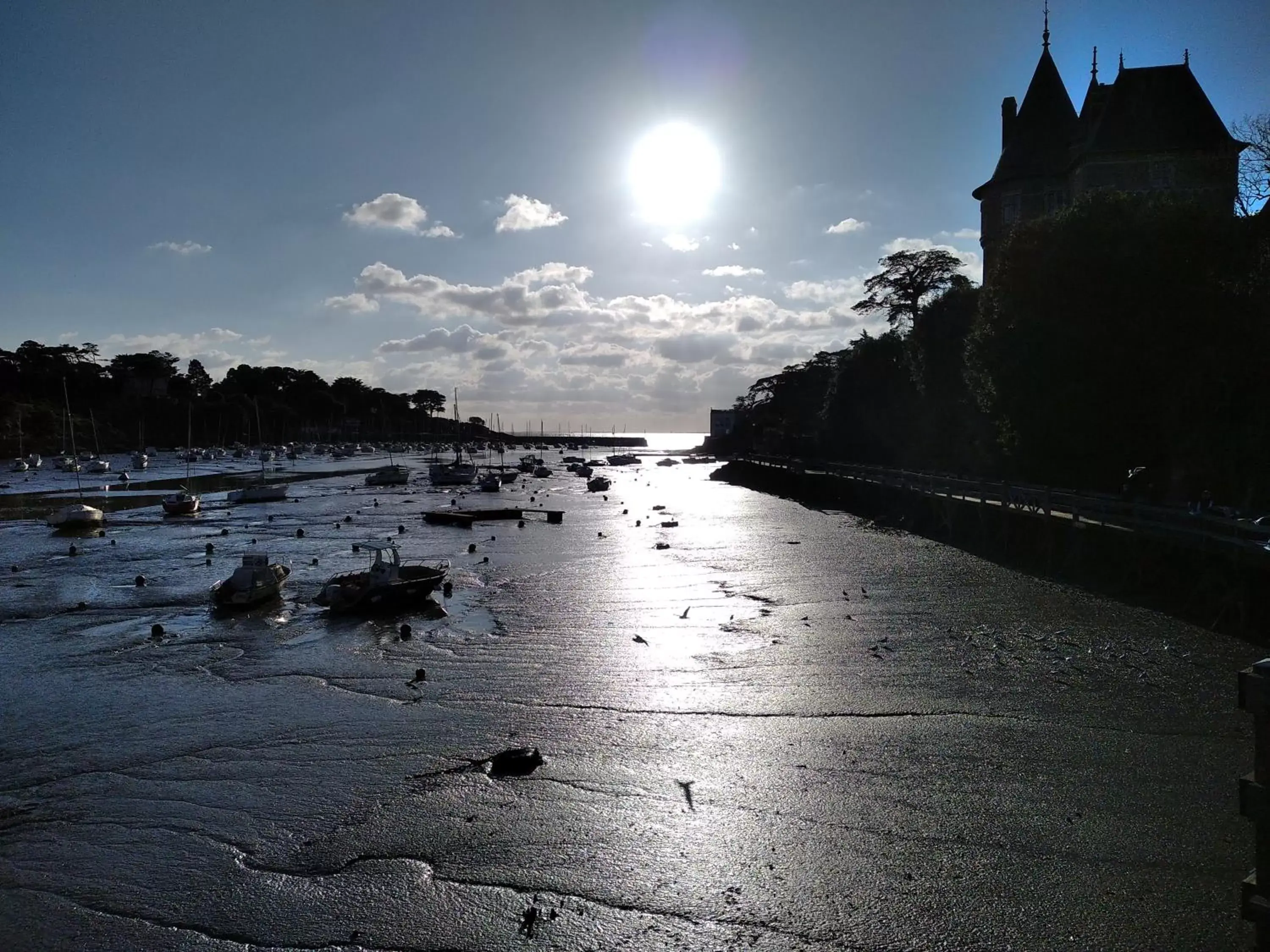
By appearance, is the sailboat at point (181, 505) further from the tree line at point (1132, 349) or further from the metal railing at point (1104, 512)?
the tree line at point (1132, 349)

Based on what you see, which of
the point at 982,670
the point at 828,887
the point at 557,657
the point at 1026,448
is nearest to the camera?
the point at 828,887

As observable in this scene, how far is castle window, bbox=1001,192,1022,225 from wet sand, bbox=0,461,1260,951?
128 feet

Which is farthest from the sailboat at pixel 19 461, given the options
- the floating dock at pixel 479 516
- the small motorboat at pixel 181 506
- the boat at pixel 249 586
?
the boat at pixel 249 586

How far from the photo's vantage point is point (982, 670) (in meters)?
18.0

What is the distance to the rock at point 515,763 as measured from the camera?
12656 millimetres

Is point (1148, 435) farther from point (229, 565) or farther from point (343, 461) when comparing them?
point (343, 461)

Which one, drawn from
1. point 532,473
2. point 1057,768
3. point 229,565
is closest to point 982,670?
point 1057,768

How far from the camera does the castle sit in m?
48.3

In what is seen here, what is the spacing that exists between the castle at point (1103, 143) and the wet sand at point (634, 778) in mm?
31712

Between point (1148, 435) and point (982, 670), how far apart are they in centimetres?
2084

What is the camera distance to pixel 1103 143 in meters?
49.8

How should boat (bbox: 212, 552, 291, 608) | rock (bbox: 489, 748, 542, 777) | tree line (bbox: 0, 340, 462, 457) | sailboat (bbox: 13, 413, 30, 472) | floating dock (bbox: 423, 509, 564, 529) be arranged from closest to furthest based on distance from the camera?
1. rock (bbox: 489, 748, 542, 777)
2. boat (bbox: 212, 552, 291, 608)
3. floating dock (bbox: 423, 509, 564, 529)
4. sailboat (bbox: 13, 413, 30, 472)
5. tree line (bbox: 0, 340, 462, 457)

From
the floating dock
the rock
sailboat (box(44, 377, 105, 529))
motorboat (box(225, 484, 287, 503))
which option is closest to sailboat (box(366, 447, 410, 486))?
motorboat (box(225, 484, 287, 503))

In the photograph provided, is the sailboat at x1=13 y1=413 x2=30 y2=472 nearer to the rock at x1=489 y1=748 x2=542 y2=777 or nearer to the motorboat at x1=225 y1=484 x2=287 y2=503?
the motorboat at x1=225 y1=484 x2=287 y2=503
